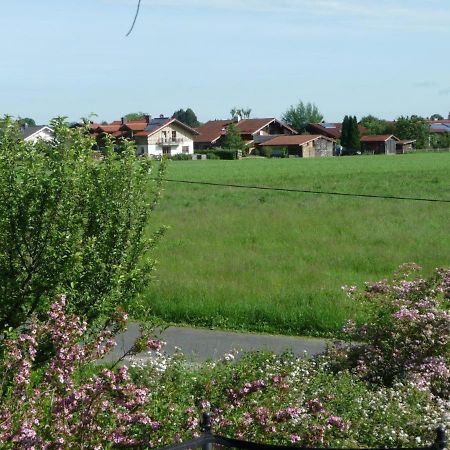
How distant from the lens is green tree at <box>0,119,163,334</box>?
283 inches

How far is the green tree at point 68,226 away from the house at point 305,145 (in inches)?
4648

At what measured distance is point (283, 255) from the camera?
766 inches

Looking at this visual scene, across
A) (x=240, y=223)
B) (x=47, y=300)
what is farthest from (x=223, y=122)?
(x=47, y=300)

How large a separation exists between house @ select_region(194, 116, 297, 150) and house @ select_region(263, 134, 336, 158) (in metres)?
3.85

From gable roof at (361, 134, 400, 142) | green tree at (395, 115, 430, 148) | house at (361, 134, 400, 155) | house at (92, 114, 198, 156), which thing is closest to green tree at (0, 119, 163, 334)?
house at (92, 114, 198, 156)

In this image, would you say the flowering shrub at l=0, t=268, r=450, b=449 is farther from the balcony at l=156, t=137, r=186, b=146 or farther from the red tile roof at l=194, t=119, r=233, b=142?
the red tile roof at l=194, t=119, r=233, b=142

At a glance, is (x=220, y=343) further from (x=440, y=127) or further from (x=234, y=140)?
(x=440, y=127)

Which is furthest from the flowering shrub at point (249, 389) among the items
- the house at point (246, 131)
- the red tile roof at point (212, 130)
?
the red tile roof at point (212, 130)

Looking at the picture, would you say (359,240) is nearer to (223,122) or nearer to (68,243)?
(68,243)

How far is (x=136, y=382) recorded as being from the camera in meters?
8.03

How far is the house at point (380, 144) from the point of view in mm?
137875

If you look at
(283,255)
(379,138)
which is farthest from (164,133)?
(283,255)

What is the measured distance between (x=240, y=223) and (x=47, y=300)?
19627mm

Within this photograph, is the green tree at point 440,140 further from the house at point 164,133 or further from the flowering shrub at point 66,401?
the flowering shrub at point 66,401
